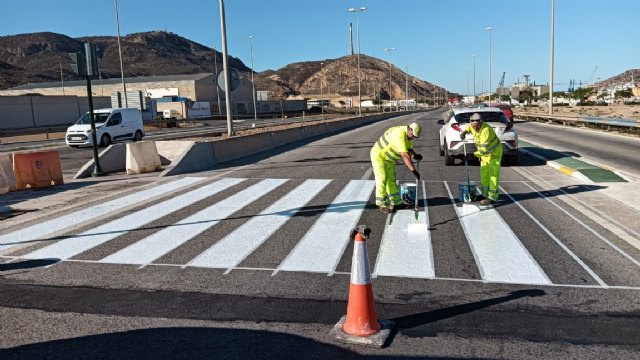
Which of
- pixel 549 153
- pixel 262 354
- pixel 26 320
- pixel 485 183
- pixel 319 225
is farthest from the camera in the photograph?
pixel 549 153

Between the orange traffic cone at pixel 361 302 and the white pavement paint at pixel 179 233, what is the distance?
3.09m

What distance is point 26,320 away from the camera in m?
4.73

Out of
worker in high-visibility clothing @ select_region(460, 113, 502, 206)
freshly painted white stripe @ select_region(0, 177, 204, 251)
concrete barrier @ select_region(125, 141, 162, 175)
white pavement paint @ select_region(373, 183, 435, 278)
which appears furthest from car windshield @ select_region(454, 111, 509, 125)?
concrete barrier @ select_region(125, 141, 162, 175)

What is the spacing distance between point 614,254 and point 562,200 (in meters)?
3.51

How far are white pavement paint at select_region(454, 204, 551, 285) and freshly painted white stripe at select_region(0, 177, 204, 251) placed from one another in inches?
238

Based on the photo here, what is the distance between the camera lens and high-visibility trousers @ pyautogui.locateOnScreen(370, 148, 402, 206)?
890 centimetres

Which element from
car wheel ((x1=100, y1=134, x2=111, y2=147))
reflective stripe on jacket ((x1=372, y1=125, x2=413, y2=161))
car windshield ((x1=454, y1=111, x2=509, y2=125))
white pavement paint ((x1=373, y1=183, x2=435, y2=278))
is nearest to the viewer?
white pavement paint ((x1=373, y1=183, x2=435, y2=278))

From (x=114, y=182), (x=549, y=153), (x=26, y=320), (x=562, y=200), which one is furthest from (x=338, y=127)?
(x=26, y=320)

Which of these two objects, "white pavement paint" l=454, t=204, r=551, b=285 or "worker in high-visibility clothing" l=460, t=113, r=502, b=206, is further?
"worker in high-visibility clothing" l=460, t=113, r=502, b=206

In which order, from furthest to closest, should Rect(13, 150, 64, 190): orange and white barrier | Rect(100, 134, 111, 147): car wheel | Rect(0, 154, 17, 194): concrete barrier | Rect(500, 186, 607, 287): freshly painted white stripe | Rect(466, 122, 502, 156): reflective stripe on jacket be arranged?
Rect(100, 134, 111, 147): car wheel
Rect(13, 150, 64, 190): orange and white barrier
Rect(0, 154, 17, 194): concrete barrier
Rect(466, 122, 502, 156): reflective stripe on jacket
Rect(500, 186, 607, 287): freshly painted white stripe

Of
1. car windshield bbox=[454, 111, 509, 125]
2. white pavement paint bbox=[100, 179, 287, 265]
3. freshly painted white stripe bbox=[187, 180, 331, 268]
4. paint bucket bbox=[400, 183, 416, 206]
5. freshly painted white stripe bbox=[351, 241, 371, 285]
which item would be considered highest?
car windshield bbox=[454, 111, 509, 125]

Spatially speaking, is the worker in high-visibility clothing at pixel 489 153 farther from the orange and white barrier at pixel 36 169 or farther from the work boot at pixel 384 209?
the orange and white barrier at pixel 36 169

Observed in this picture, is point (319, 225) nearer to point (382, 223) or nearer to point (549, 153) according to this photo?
point (382, 223)

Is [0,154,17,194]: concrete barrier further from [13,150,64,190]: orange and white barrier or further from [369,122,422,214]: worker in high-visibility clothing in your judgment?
[369,122,422,214]: worker in high-visibility clothing
